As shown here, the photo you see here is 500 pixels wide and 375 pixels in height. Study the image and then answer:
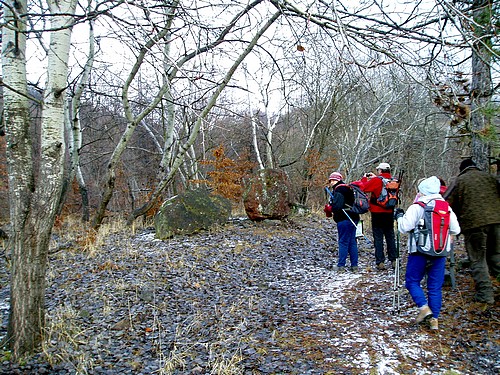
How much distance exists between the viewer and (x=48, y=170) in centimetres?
393

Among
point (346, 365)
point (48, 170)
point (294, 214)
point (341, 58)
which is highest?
point (341, 58)

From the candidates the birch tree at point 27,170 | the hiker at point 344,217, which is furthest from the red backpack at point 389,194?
the birch tree at point 27,170

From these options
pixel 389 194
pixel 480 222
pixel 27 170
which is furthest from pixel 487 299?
pixel 27 170

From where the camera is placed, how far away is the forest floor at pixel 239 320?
3891 millimetres

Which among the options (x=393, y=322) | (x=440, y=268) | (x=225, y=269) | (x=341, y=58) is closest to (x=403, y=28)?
(x=341, y=58)

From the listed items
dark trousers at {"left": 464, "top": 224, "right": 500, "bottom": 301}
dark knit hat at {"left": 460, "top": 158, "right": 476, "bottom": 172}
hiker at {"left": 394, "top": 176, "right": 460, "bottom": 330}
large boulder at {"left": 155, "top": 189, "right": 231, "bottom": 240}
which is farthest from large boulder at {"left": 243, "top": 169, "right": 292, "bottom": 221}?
hiker at {"left": 394, "top": 176, "right": 460, "bottom": 330}

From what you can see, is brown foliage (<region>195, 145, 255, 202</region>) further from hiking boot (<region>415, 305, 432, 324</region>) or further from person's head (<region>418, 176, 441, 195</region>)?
hiking boot (<region>415, 305, 432, 324</region>)

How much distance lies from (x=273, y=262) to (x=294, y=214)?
5480 mm

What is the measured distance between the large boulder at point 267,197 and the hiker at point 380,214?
4.41 m

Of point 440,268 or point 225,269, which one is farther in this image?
point 225,269

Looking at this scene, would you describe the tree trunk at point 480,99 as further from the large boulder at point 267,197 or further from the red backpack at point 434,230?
the large boulder at point 267,197

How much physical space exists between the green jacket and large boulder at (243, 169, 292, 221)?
21.4 feet

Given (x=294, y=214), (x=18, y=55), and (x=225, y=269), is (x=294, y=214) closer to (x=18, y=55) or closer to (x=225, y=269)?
(x=225, y=269)

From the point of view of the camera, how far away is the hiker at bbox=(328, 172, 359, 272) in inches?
277
